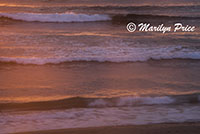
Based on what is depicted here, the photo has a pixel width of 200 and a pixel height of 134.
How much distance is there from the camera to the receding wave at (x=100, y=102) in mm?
4395

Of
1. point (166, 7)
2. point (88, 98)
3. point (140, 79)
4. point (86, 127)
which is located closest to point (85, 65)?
point (140, 79)

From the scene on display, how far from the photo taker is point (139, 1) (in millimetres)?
13055

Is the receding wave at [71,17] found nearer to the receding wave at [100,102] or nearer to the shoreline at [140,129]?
the receding wave at [100,102]

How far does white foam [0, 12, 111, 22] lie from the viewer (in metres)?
10.4

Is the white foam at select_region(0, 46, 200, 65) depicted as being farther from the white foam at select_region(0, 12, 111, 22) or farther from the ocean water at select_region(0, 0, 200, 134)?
the white foam at select_region(0, 12, 111, 22)

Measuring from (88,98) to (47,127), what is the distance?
35.6 inches

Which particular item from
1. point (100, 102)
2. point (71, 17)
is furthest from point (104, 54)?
point (71, 17)

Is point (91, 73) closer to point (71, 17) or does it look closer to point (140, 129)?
point (140, 129)

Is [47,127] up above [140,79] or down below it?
below

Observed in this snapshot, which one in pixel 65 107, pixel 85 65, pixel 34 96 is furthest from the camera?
pixel 85 65

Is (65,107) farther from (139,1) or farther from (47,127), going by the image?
(139,1)

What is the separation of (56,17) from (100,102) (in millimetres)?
6502

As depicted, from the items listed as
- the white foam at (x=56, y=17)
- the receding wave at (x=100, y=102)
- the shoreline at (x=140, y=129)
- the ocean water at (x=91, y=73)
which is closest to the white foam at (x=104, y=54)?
the ocean water at (x=91, y=73)

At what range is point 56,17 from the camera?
1056 centimetres
